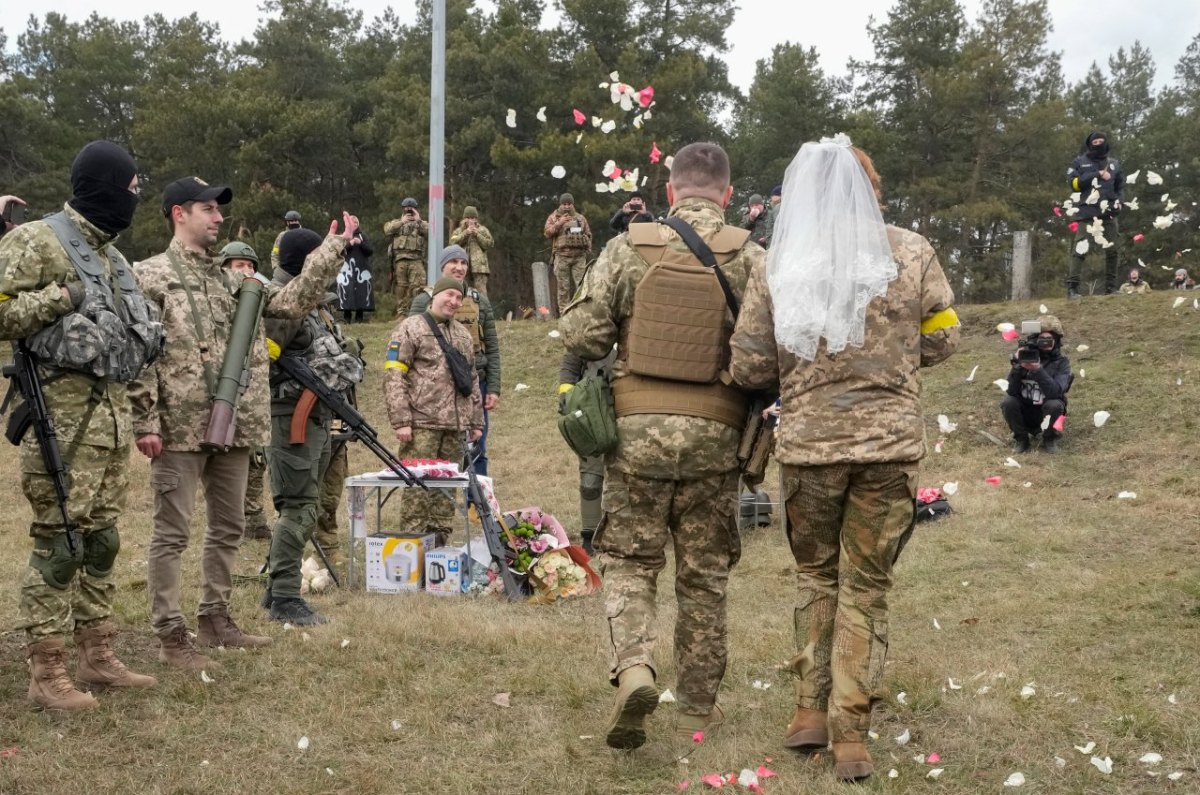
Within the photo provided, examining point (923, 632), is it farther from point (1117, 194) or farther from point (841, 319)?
point (1117, 194)

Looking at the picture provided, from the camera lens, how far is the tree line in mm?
30094

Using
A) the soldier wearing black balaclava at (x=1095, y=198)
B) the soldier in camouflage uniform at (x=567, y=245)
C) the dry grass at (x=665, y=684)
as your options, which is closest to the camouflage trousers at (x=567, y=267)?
the soldier in camouflage uniform at (x=567, y=245)

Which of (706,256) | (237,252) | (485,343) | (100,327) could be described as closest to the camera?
(706,256)

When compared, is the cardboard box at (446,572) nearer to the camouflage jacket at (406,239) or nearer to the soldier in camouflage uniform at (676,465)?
the soldier in camouflage uniform at (676,465)

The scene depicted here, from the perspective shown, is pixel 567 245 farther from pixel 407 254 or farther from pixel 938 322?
pixel 938 322

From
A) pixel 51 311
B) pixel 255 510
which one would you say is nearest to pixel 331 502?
pixel 255 510

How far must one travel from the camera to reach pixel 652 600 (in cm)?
422

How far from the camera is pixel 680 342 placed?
4078mm

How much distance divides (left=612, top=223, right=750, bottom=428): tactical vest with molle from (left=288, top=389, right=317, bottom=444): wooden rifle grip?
258cm

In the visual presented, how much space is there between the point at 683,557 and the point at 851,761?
97cm

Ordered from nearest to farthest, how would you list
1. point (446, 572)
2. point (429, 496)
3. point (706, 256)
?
point (706, 256), point (446, 572), point (429, 496)

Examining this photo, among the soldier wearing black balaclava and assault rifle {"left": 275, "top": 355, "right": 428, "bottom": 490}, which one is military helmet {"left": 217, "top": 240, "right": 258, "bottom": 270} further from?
the soldier wearing black balaclava

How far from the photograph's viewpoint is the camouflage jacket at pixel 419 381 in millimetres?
7684

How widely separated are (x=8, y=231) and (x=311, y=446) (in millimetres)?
2059
